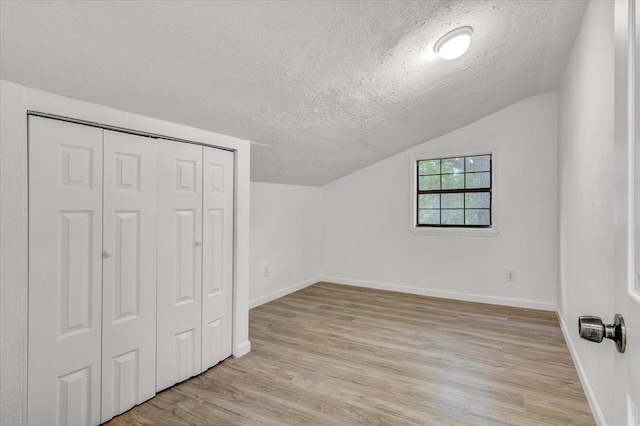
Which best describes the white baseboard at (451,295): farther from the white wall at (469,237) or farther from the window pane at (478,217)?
the window pane at (478,217)

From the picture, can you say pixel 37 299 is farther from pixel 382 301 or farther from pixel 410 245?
pixel 410 245

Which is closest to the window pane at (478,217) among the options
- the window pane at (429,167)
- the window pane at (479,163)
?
the window pane at (479,163)

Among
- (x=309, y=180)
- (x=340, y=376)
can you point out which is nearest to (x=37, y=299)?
(x=340, y=376)

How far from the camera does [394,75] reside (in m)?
2.21

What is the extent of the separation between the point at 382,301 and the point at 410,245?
0.83 meters

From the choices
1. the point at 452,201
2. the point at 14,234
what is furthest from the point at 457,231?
the point at 14,234

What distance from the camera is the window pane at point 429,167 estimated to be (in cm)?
419

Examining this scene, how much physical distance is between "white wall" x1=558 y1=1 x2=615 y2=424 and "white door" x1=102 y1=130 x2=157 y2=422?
7.56 ft

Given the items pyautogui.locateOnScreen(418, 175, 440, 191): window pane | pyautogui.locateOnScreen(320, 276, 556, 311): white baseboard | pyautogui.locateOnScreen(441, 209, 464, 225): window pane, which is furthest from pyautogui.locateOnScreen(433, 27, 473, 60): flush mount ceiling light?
pyautogui.locateOnScreen(320, 276, 556, 311): white baseboard

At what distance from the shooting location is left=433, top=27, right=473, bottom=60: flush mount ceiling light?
6.20 ft

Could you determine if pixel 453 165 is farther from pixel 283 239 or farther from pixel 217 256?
pixel 217 256

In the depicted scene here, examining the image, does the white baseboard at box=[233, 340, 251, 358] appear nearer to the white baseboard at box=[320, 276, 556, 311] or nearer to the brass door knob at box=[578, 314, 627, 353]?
the brass door knob at box=[578, 314, 627, 353]

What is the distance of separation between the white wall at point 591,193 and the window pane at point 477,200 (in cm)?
114

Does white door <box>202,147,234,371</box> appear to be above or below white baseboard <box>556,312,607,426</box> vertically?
above
